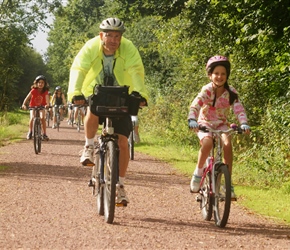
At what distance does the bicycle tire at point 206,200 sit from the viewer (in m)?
7.67

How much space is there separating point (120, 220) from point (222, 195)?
1.14 m

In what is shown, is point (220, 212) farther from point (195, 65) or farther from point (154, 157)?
point (195, 65)

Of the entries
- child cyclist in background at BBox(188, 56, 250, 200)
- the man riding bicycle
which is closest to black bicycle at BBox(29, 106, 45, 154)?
the man riding bicycle

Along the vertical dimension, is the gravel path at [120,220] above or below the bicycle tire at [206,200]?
below

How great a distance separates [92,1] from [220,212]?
3042 inches

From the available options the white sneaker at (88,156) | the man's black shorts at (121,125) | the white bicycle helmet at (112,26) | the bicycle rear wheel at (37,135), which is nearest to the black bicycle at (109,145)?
the man's black shorts at (121,125)

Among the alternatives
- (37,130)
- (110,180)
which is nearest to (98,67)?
(110,180)

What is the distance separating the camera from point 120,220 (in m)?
7.62

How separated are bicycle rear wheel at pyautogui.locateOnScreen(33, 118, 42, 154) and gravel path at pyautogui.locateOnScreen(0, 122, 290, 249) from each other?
3.92 m

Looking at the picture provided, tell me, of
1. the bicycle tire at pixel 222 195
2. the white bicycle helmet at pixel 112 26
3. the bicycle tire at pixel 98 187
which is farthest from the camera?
the bicycle tire at pixel 98 187

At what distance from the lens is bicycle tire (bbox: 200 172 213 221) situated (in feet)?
25.2

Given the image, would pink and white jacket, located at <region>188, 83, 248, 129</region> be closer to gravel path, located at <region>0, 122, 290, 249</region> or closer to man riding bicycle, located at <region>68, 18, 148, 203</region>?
man riding bicycle, located at <region>68, 18, 148, 203</region>

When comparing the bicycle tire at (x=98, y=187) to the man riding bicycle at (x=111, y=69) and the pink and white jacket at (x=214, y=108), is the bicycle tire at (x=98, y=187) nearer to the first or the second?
the man riding bicycle at (x=111, y=69)

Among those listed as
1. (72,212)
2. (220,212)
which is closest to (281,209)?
(220,212)
